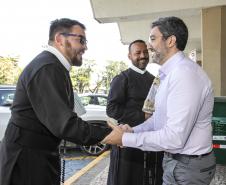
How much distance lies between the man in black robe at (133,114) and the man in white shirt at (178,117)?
4.75 feet

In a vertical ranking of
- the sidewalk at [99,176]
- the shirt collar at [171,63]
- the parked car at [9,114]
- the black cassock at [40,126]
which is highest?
the shirt collar at [171,63]

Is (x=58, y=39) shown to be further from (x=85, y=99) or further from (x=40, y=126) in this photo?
(x=85, y=99)

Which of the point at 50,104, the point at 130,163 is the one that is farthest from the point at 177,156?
the point at 130,163

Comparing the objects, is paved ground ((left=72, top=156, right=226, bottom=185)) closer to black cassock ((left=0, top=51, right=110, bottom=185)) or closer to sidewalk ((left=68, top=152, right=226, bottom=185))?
sidewalk ((left=68, top=152, right=226, bottom=185))

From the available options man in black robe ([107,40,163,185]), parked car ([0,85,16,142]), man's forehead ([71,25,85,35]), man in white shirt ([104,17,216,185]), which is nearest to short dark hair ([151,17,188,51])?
man in white shirt ([104,17,216,185])

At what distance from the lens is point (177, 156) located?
264cm

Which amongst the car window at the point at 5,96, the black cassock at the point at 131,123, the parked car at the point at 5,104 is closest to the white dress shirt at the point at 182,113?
the black cassock at the point at 131,123

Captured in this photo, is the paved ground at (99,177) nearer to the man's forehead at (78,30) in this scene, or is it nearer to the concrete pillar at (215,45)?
the concrete pillar at (215,45)

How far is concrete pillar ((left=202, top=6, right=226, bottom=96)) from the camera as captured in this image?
34.1 feet

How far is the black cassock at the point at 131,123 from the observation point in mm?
4254

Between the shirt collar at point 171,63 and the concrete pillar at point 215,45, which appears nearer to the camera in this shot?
the shirt collar at point 171,63

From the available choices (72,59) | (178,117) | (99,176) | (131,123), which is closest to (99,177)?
(99,176)

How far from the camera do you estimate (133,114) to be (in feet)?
14.2

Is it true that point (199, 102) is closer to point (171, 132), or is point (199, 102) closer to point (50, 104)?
point (171, 132)
